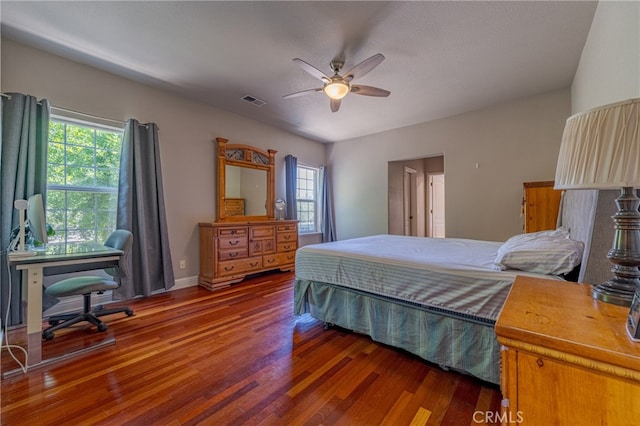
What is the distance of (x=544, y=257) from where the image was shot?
1448 millimetres

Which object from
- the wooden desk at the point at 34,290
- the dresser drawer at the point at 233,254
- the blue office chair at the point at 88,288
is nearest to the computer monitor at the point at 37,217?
the wooden desk at the point at 34,290

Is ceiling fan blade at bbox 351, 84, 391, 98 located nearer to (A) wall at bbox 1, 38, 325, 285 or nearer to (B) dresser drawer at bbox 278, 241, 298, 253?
(A) wall at bbox 1, 38, 325, 285

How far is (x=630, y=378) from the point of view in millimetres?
558

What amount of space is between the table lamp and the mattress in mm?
647

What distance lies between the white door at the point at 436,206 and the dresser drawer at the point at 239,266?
433 centimetres

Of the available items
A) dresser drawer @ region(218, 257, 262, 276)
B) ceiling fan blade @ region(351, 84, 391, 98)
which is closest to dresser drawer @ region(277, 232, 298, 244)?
dresser drawer @ region(218, 257, 262, 276)

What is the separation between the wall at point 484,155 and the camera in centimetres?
349

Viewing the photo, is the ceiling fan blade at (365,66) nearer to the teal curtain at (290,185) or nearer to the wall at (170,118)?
the wall at (170,118)

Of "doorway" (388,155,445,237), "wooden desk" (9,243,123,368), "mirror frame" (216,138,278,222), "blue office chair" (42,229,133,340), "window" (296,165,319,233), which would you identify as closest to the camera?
"wooden desk" (9,243,123,368)

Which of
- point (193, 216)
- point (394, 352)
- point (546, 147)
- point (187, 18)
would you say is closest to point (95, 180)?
point (193, 216)

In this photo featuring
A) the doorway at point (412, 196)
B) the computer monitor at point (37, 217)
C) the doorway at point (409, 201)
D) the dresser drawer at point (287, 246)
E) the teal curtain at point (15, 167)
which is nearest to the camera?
the computer monitor at point (37, 217)

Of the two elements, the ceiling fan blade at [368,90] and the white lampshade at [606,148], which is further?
the ceiling fan blade at [368,90]

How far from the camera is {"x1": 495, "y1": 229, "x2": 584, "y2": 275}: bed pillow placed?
139cm

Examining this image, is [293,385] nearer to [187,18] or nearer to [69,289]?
[69,289]
